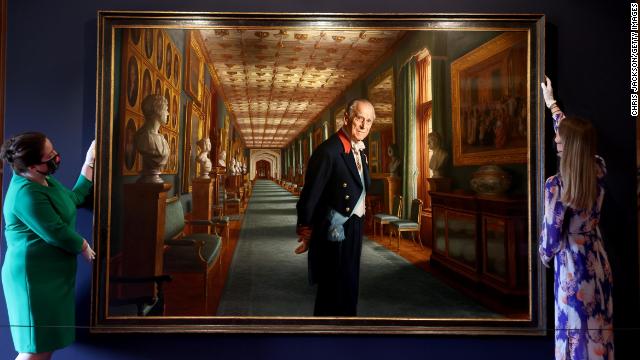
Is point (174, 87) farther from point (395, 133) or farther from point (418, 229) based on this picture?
point (418, 229)

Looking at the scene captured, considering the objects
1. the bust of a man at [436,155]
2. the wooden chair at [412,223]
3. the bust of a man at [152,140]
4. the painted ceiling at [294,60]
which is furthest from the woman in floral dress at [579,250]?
the bust of a man at [152,140]

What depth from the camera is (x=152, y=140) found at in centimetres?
321

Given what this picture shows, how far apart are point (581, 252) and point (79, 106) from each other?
384 centimetres

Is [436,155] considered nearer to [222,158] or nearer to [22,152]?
[222,158]

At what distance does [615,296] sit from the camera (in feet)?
10.9

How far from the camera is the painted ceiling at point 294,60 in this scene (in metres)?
3.28

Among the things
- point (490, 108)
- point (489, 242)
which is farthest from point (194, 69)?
→ point (489, 242)

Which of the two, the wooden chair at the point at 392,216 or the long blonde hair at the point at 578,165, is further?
the wooden chair at the point at 392,216

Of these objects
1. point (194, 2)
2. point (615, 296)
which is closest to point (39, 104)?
point (194, 2)

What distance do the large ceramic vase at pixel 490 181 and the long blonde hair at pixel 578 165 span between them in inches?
17.5

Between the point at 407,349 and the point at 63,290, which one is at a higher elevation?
the point at 63,290

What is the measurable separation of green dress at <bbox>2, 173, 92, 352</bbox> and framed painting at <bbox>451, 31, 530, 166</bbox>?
288 cm

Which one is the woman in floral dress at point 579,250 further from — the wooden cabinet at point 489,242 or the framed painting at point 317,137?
the framed painting at point 317,137

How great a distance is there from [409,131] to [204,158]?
1.62m
